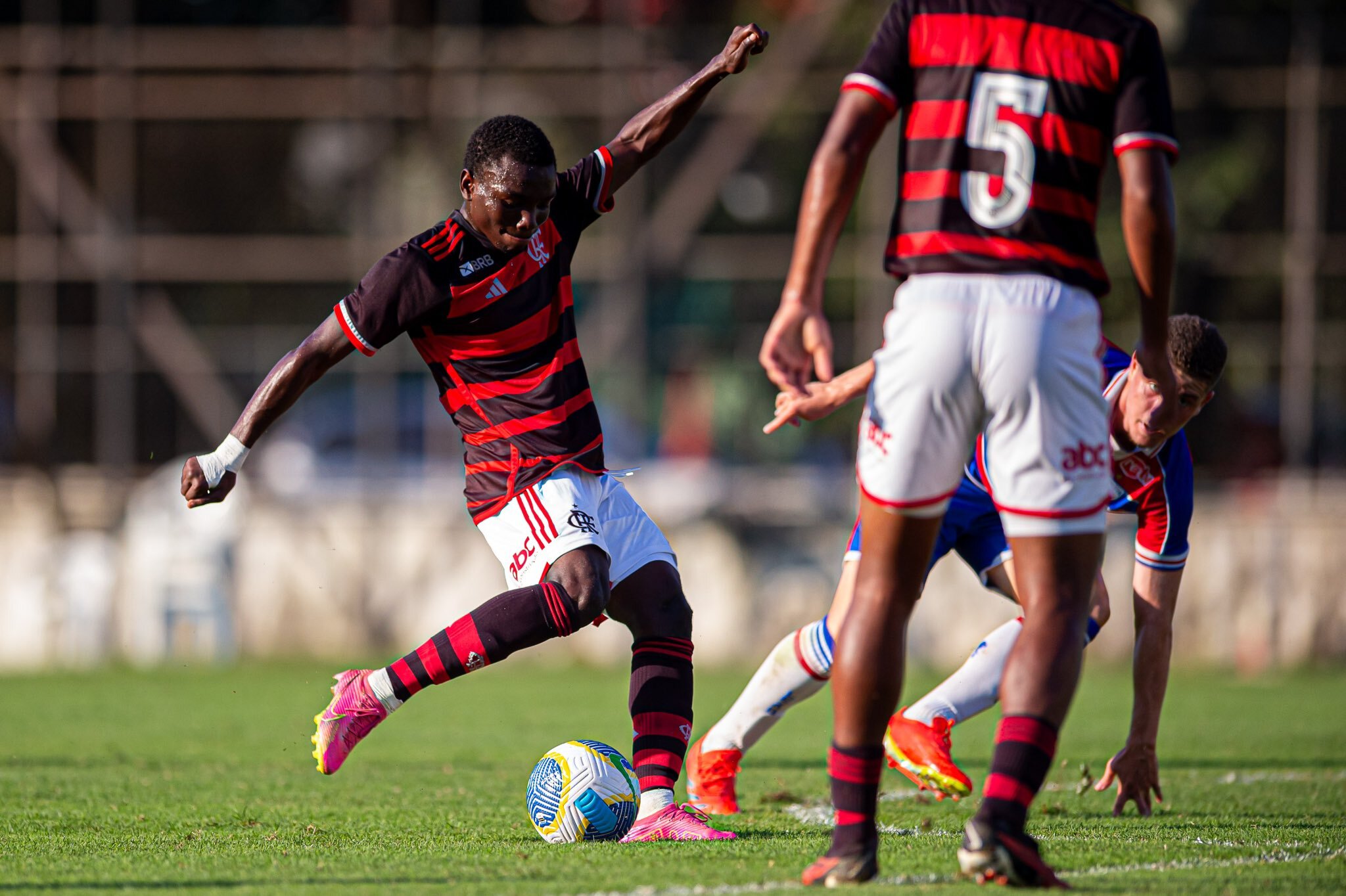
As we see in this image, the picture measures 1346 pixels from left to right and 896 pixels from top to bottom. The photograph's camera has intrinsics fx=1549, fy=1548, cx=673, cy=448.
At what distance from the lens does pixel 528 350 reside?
5254mm

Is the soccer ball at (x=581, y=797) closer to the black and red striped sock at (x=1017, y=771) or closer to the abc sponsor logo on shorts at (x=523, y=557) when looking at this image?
the abc sponsor logo on shorts at (x=523, y=557)

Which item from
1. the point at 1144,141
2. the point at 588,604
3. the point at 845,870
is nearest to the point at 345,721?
the point at 588,604

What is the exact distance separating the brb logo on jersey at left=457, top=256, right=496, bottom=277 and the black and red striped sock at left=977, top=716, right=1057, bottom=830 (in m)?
2.33

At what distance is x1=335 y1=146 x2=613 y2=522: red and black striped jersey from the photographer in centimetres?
502

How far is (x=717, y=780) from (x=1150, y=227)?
2.71 meters

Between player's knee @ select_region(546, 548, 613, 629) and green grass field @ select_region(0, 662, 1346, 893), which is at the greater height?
player's knee @ select_region(546, 548, 613, 629)

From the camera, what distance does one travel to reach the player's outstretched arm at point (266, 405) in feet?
15.9

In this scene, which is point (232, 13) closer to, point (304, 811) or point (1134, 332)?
point (1134, 332)

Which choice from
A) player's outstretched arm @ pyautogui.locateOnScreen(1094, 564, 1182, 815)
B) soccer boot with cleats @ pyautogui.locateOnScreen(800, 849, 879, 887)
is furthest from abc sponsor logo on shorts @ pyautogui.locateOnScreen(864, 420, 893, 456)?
player's outstretched arm @ pyautogui.locateOnScreen(1094, 564, 1182, 815)

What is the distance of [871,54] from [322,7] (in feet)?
48.3

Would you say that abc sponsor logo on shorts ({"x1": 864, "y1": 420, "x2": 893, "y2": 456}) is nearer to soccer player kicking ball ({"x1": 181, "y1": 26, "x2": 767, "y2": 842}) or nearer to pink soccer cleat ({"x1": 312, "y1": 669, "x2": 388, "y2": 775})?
soccer player kicking ball ({"x1": 181, "y1": 26, "x2": 767, "y2": 842})

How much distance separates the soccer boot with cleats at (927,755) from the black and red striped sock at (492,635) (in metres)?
1.21

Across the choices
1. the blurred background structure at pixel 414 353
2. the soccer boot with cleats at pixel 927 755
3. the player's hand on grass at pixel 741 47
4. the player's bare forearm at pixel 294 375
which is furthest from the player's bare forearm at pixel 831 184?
the blurred background structure at pixel 414 353

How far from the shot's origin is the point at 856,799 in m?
3.83
